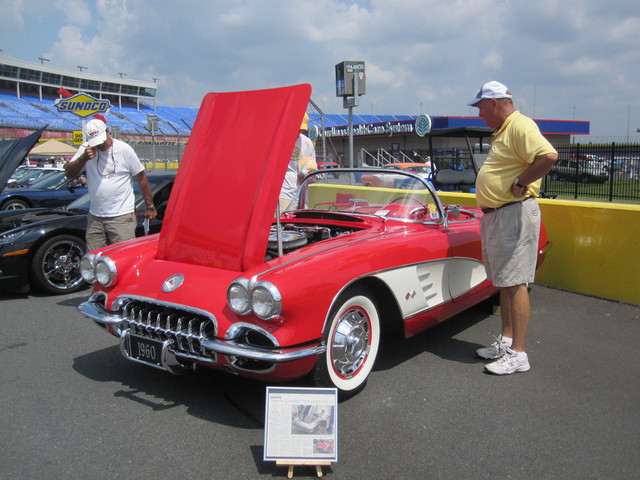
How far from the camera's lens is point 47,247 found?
5578mm

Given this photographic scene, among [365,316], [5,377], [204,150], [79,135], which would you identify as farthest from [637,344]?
[79,135]

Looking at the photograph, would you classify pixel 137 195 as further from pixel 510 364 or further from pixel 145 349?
pixel 510 364

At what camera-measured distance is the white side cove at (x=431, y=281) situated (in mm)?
3254

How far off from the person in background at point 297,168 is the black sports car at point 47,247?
5.41 ft

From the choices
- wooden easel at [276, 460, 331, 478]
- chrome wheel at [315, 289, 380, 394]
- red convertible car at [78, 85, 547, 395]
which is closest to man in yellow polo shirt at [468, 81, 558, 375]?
red convertible car at [78, 85, 547, 395]

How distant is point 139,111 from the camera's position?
65.1 metres

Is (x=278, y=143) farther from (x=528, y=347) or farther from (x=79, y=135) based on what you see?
(x=79, y=135)

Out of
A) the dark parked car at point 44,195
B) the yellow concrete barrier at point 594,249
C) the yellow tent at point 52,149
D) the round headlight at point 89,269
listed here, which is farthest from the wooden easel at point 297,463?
the yellow tent at point 52,149

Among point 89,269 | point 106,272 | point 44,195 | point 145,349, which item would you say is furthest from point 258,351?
point 44,195

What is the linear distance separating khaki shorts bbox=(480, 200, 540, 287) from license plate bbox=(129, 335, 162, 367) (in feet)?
7.24

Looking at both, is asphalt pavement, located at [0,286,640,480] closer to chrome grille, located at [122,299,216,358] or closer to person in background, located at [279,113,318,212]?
chrome grille, located at [122,299,216,358]

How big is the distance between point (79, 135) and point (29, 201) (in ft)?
16.6

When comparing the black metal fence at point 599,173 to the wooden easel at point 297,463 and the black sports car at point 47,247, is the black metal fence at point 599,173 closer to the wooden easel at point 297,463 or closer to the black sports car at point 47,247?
the black sports car at point 47,247

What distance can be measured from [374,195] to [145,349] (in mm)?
2178
